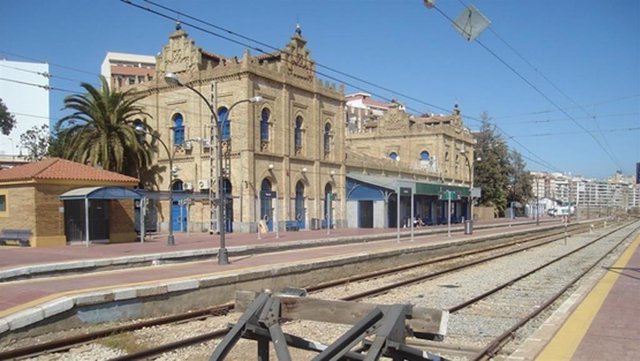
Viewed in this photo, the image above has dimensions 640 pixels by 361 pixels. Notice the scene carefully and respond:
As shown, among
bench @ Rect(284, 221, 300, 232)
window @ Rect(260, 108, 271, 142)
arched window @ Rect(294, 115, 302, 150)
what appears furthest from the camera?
arched window @ Rect(294, 115, 302, 150)

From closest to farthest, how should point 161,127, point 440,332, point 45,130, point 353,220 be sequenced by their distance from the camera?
1. point 440,332
2. point 161,127
3. point 353,220
4. point 45,130

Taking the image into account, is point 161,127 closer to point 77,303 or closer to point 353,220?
point 353,220

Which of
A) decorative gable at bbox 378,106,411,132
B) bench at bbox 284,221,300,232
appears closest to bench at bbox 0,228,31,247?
bench at bbox 284,221,300,232

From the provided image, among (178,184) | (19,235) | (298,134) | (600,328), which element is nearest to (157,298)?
(600,328)

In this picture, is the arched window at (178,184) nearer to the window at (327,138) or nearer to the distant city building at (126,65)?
the window at (327,138)

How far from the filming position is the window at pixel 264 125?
39188 mm

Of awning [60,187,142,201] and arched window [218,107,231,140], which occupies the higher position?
arched window [218,107,231,140]

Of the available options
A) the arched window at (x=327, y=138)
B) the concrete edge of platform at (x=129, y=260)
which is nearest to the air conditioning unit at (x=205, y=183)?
the arched window at (x=327, y=138)

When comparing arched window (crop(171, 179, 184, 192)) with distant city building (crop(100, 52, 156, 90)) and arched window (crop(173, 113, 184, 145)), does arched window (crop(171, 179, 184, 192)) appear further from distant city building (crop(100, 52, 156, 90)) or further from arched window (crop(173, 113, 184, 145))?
distant city building (crop(100, 52, 156, 90))

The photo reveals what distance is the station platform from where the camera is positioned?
6.97 meters

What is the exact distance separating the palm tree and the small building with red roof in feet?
32.8

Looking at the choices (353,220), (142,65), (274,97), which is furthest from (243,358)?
(142,65)

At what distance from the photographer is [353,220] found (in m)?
47.9

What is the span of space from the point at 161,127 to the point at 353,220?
17528mm
